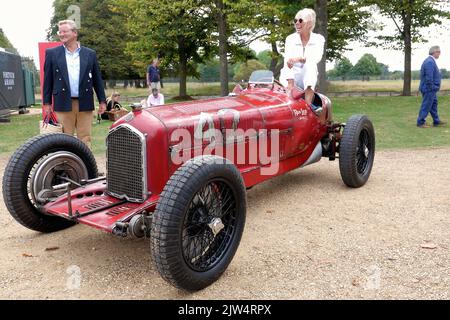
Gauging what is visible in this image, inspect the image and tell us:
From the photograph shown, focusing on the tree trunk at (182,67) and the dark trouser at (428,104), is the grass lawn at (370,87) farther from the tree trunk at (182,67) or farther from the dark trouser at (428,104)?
the dark trouser at (428,104)

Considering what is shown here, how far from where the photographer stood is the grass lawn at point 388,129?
9016 millimetres

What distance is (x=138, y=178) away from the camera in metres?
3.67

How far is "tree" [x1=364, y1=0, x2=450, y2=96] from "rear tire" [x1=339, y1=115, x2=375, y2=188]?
17.2 metres

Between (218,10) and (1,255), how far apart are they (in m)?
19.9

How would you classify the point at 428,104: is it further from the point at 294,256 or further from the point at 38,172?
the point at 38,172

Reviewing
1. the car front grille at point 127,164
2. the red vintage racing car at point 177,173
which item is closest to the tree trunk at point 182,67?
the red vintage racing car at point 177,173

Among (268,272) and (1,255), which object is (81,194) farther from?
(268,272)

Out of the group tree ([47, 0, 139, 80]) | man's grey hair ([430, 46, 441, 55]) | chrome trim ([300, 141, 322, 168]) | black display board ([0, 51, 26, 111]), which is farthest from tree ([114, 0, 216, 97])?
chrome trim ([300, 141, 322, 168])

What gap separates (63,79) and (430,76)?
29.3ft

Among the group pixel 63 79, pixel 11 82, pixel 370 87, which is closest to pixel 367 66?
pixel 370 87

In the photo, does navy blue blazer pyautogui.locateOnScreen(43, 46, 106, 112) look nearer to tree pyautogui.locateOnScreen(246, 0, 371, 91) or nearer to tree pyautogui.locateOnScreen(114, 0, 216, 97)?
tree pyautogui.locateOnScreen(246, 0, 371, 91)

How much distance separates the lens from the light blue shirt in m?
5.25

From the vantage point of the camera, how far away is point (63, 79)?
204 inches

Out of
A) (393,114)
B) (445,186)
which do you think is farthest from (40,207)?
(393,114)
